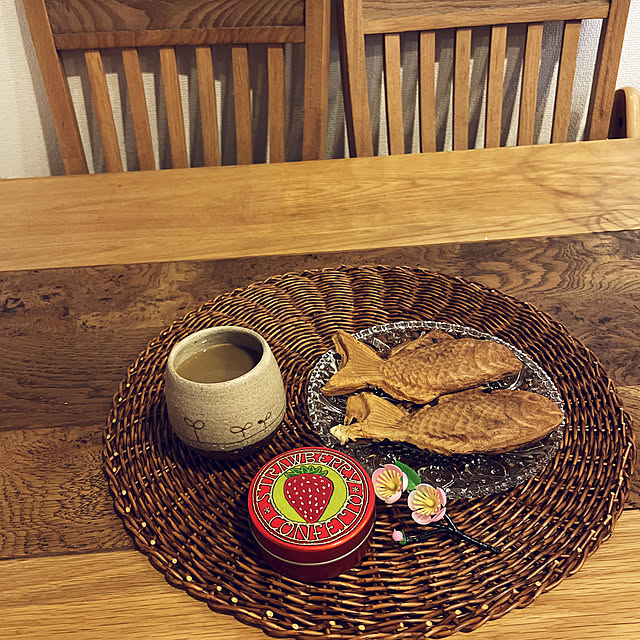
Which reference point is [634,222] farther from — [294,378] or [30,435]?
[30,435]

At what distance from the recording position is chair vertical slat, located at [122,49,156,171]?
1068 millimetres

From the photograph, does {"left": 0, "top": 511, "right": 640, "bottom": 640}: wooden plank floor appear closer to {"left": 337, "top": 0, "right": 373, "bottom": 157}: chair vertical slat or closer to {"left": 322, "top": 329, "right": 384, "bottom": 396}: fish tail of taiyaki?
{"left": 322, "top": 329, "right": 384, "bottom": 396}: fish tail of taiyaki

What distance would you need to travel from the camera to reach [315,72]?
108 cm

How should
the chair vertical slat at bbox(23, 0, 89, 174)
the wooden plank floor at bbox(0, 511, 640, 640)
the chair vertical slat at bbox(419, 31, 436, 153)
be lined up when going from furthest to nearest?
1. the chair vertical slat at bbox(419, 31, 436, 153)
2. the chair vertical slat at bbox(23, 0, 89, 174)
3. the wooden plank floor at bbox(0, 511, 640, 640)

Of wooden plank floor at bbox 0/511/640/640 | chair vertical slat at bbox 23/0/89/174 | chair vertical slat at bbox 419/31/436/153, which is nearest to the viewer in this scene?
wooden plank floor at bbox 0/511/640/640

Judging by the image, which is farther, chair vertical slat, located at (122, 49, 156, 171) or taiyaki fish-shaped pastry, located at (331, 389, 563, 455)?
chair vertical slat, located at (122, 49, 156, 171)

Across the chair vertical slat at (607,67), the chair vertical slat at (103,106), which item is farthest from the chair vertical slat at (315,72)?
the chair vertical slat at (607,67)

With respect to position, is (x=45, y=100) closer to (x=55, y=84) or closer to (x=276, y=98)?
(x=55, y=84)

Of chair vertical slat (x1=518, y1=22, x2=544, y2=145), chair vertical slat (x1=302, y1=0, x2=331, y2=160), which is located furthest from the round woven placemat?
chair vertical slat (x1=518, y1=22, x2=544, y2=145)

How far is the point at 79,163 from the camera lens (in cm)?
114

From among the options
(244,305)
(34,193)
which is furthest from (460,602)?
(34,193)

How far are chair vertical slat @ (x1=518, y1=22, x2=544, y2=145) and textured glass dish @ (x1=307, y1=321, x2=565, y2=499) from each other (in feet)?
2.35

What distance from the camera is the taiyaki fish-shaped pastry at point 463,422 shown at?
53 centimetres

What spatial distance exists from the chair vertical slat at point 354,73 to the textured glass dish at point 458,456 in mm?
665
